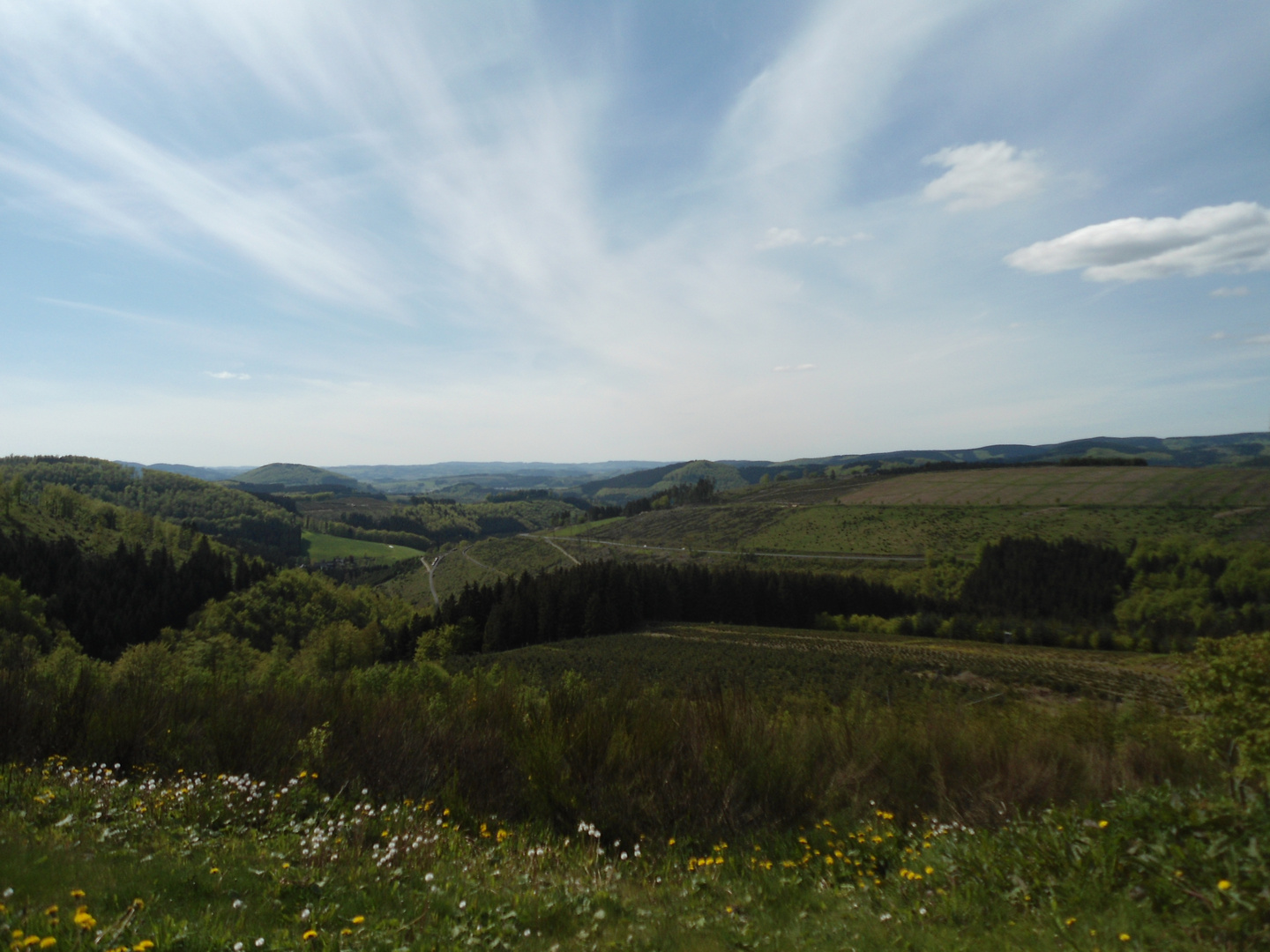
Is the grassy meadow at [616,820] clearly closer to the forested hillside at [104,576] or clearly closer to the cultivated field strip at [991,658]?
the cultivated field strip at [991,658]

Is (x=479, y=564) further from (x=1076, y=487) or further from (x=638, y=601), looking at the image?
(x=1076, y=487)

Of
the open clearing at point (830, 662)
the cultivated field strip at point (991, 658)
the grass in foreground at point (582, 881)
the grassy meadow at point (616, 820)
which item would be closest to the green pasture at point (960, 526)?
Answer: the open clearing at point (830, 662)

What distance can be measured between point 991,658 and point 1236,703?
5271 centimetres

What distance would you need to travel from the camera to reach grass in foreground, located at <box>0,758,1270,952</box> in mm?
4555

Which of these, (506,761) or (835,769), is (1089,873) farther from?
(506,761)

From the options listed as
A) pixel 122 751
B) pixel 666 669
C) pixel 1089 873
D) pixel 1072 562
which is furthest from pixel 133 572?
pixel 1072 562

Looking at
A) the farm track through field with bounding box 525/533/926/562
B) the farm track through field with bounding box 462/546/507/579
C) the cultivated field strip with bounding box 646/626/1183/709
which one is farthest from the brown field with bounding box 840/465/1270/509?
the farm track through field with bounding box 462/546/507/579

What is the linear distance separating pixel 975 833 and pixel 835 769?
2.48 m

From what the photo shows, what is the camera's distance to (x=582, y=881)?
6551mm

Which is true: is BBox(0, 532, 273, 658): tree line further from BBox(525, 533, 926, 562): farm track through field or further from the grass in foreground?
the grass in foreground

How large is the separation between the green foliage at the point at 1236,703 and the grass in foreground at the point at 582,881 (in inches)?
102

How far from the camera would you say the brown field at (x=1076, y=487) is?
110 meters

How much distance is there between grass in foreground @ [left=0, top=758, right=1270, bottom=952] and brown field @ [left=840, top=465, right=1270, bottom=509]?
458 feet

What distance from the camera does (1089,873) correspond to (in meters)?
5.45
